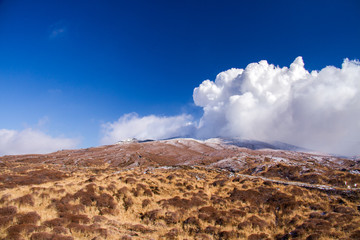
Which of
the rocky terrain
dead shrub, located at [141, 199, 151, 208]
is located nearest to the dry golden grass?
the rocky terrain

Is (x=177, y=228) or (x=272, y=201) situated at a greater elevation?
(x=272, y=201)

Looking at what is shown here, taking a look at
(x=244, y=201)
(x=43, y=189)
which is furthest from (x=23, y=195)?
(x=244, y=201)

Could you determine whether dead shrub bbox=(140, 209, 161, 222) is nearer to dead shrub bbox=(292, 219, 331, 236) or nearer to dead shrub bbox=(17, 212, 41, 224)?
dead shrub bbox=(17, 212, 41, 224)

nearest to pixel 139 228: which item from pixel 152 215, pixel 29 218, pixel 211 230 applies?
pixel 152 215

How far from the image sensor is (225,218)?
698 inches

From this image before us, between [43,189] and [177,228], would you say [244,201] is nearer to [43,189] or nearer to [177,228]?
[177,228]

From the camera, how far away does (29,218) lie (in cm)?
1477

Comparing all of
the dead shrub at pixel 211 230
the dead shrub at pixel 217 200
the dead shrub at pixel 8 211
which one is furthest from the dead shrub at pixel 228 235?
the dead shrub at pixel 8 211

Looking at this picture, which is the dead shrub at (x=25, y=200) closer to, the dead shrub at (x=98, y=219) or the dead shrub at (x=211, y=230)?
the dead shrub at (x=98, y=219)

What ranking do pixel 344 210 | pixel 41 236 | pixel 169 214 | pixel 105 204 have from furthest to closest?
pixel 105 204
pixel 344 210
pixel 169 214
pixel 41 236

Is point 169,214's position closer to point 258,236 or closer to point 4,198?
point 258,236

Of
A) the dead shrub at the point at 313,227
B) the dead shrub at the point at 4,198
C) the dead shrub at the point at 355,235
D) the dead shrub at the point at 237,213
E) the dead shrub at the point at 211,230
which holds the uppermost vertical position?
the dead shrub at the point at 355,235

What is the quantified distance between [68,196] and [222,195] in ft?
62.0

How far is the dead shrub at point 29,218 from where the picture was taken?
14391 mm
